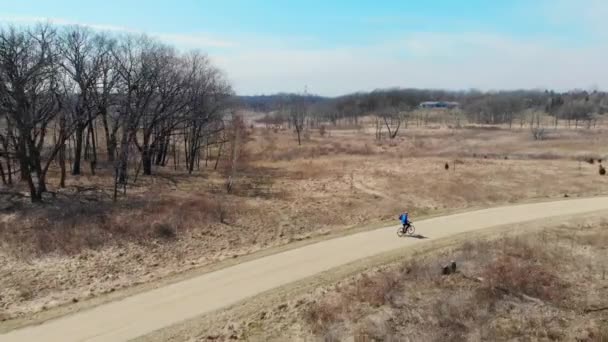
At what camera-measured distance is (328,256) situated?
20.1 m

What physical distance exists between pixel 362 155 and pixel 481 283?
41.2 meters

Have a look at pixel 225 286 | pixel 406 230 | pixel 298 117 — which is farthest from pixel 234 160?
pixel 298 117

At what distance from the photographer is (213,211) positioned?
88.5 feet

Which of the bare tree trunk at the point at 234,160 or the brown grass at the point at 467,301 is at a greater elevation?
the bare tree trunk at the point at 234,160

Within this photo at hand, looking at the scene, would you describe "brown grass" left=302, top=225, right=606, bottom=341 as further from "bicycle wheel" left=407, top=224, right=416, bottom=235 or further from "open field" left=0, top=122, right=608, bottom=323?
"open field" left=0, top=122, right=608, bottom=323

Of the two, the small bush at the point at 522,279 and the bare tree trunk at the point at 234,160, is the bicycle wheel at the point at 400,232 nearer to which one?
the small bush at the point at 522,279

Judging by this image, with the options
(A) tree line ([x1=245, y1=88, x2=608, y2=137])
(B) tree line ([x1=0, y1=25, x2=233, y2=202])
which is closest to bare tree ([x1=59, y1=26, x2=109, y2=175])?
(B) tree line ([x1=0, y1=25, x2=233, y2=202])

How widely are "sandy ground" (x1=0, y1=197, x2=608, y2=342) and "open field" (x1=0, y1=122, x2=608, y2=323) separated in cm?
155

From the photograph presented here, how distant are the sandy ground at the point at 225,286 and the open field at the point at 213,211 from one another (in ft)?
5.07

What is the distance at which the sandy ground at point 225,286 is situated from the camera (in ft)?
45.6

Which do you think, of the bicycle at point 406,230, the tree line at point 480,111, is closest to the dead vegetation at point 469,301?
the bicycle at point 406,230

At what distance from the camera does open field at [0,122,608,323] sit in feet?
61.7

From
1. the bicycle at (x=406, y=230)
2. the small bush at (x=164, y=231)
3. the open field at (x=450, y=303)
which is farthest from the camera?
the small bush at (x=164, y=231)

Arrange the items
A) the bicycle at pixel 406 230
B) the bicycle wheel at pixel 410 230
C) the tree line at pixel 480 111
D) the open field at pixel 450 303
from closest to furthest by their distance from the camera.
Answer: the open field at pixel 450 303 < the bicycle at pixel 406 230 < the bicycle wheel at pixel 410 230 < the tree line at pixel 480 111
